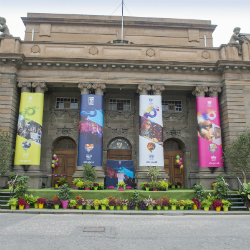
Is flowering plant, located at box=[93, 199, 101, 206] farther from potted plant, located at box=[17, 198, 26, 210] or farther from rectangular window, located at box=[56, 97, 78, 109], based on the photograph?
rectangular window, located at box=[56, 97, 78, 109]

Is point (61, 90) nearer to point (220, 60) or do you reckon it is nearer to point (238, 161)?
point (220, 60)

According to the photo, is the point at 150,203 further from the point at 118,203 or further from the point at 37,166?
the point at 37,166

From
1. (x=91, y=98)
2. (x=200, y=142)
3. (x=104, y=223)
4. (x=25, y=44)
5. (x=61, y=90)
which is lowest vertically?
(x=104, y=223)

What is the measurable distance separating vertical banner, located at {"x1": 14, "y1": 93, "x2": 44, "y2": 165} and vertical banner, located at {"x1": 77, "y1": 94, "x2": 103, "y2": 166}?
3.20 m

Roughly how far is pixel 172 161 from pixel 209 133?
4.56m

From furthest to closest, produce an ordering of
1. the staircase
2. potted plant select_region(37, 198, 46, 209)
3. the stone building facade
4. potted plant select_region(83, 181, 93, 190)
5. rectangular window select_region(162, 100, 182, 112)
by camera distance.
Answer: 1. rectangular window select_region(162, 100, 182, 112)
2. the stone building facade
3. potted plant select_region(83, 181, 93, 190)
4. potted plant select_region(37, 198, 46, 209)
5. the staircase

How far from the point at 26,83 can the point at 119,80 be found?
729 cm

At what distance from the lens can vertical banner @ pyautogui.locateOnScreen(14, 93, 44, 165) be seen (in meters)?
18.3

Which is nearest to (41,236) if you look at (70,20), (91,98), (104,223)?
(104,223)

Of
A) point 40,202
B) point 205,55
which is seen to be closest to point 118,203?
point 40,202

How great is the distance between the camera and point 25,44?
67.1ft

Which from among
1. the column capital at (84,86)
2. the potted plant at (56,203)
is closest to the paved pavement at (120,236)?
the potted plant at (56,203)

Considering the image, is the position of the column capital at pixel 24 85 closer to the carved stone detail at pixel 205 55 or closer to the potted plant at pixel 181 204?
the potted plant at pixel 181 204

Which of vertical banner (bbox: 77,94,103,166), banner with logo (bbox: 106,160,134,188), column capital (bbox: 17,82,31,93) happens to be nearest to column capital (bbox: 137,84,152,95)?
vertical banner (bbox: 77,94,103,166)
